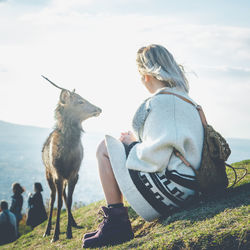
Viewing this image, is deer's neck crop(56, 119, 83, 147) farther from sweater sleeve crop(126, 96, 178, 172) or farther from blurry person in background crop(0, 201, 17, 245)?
blurry person in background crop(0, 201, 17, 245)

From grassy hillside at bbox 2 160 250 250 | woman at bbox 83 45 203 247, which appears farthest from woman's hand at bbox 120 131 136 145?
grassy hillside at bbox 2 160 250 250

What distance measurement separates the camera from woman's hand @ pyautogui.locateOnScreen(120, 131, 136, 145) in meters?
3.96

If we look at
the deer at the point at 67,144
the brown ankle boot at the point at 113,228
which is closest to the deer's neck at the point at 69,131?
the deer at the point at 67,144

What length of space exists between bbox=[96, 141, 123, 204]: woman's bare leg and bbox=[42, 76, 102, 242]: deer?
228 cm

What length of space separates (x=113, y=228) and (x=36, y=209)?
742cm

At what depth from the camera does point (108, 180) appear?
3771 mm

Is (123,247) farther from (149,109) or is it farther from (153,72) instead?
(153,72)

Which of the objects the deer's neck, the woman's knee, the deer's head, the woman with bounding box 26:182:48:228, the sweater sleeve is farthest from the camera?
the woman with bounding box 26:182:48:228

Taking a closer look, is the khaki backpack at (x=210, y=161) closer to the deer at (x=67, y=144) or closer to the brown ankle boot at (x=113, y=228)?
the brown ankle boot at (x=113, y=228)

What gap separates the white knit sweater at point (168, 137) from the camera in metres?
3.38

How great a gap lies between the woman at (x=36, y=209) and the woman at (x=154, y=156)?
7098mm

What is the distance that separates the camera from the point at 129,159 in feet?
11.7

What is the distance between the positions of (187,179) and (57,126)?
3506 mm

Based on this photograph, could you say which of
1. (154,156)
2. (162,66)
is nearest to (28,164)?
(162,66)
